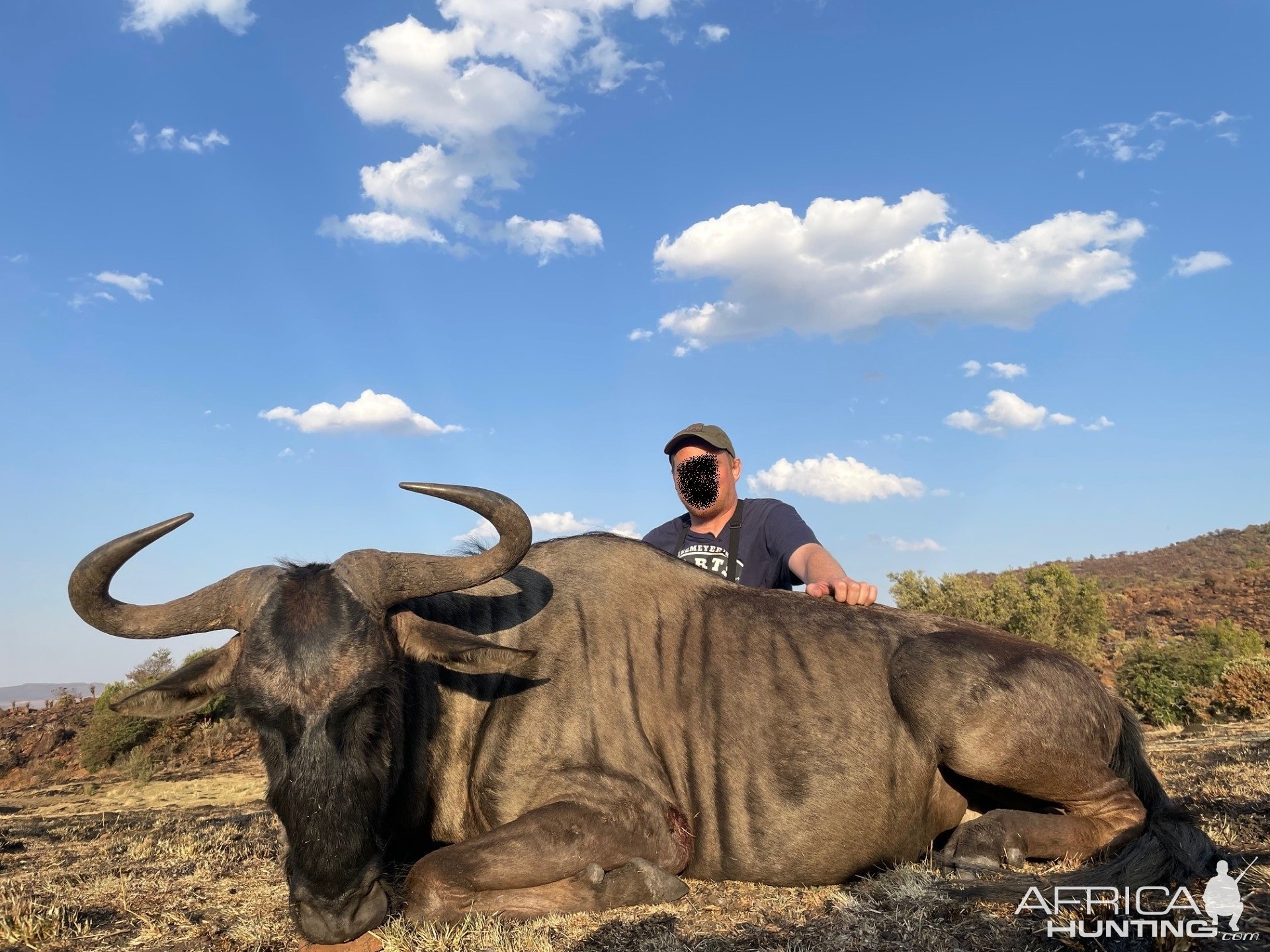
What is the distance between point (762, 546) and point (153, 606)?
4.53m

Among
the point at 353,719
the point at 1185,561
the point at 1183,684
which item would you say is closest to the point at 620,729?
the point at 353,719

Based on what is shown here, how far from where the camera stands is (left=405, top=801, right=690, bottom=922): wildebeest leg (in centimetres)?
391

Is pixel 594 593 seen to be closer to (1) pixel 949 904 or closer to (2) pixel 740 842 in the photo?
(2) pixel 740 842

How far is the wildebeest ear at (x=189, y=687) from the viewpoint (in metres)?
4.21

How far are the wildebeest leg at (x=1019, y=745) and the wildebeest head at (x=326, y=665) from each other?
2.25 m

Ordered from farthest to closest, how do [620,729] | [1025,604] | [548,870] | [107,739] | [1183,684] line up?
[1025,604]
[107,739]
[1183,684]
[620,729]
[548,870]

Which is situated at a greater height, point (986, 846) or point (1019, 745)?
point (1019, 745)

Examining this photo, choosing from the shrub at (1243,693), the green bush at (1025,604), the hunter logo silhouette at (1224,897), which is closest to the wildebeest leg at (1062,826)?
the hunter logo silhouette at (1224,897)

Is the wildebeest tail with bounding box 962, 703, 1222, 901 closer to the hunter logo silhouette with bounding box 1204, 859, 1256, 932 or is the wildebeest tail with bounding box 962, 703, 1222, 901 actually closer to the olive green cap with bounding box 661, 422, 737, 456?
the hunter logo silhouette with bounding box 1204, 859, 1256, 932

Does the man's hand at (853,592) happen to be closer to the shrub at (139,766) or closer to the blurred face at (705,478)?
the blurred face at (705,478)

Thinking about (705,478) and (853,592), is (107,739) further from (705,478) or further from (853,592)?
(853,592)

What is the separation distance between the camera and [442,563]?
14.2 feet

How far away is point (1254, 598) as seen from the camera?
81.5 ft

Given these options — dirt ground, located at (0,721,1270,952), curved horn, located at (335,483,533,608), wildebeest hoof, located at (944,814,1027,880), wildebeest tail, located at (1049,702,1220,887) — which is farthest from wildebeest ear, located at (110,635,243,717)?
wildebeest tail, located at (1049,702,1220,887)
